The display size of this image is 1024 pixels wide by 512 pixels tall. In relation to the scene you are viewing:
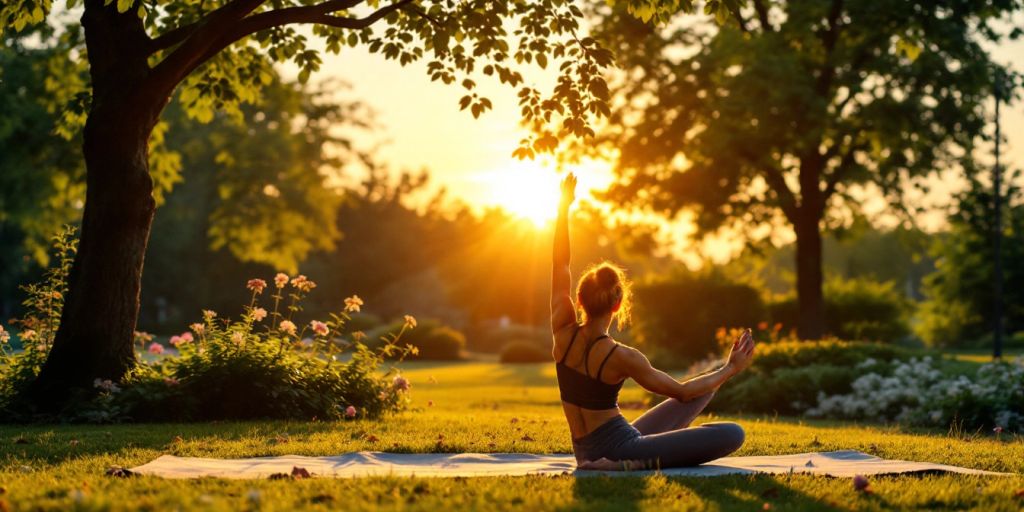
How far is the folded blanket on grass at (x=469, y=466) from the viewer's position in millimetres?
7449

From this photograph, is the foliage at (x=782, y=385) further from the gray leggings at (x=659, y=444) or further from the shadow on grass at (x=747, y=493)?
the shadow on grass at (x=747, y=493)

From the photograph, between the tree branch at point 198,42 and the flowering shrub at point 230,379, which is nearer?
the flowering shrub at point 230,379

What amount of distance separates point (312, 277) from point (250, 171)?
16.5 metres

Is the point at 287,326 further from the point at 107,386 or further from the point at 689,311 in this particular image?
the point at 689,311

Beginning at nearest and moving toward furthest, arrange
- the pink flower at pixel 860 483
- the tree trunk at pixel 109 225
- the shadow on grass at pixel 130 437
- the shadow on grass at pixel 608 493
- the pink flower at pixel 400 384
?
1. the shadow on grass at pixel 608 493
2. the pink flower at pixel 860 483
3. the shadow on grass at pixel 130 437
4. the tree trunk at pixel 109 225
5. the pink flower at pixel 400 384

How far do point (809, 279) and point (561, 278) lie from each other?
922 inches

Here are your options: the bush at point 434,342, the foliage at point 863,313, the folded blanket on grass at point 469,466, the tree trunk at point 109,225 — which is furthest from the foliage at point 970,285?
→ the folded blanket on grass at point 469,466

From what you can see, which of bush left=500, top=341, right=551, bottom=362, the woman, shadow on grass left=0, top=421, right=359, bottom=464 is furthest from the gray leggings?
bush left=500, top=341, right=551, bottom=362

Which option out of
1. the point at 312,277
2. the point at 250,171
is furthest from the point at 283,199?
the point at 312,277

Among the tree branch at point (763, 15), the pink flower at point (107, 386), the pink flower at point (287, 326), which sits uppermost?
the tree branch at point (763, 15)

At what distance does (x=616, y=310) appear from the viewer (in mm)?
7551

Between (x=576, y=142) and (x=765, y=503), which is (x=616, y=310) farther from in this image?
(x=576, y=142)

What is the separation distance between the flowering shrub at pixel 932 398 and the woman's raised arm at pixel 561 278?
24.4ft

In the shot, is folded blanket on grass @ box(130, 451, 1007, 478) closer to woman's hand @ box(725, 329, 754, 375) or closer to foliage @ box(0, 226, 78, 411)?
woman's hand @ box(725, 329, 754, 375)
